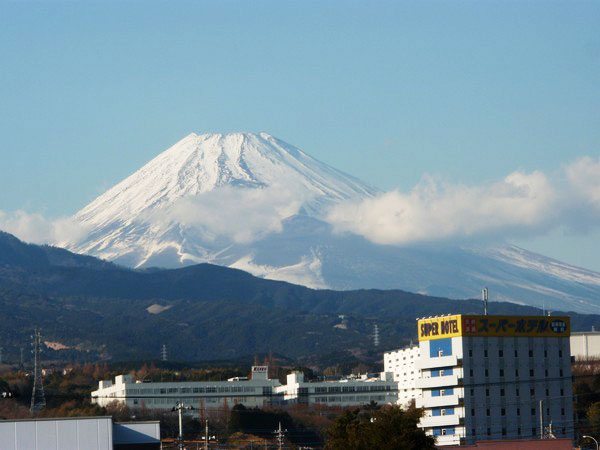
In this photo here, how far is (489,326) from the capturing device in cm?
15388

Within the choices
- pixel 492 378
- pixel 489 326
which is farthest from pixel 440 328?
pixel 492 378

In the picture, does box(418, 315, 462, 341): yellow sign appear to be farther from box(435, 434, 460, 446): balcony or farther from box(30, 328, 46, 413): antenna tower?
box(30, 328, 46, 413): antenna tower

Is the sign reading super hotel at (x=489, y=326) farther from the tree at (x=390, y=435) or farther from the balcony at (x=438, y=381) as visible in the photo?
the tree at (x=390, y=435)

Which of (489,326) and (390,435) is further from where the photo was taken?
(489,326)

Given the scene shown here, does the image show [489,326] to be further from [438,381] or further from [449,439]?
[449,439]

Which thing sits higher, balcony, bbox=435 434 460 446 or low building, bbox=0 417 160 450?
low building, bbox=0 417 160 450

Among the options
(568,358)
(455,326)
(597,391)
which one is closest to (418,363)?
(455,326)

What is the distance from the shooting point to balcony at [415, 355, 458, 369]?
497 feet

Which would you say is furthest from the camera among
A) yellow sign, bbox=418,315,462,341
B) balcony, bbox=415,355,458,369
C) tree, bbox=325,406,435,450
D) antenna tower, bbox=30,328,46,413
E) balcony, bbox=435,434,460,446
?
antenna tower, bbox=30,328,46,413

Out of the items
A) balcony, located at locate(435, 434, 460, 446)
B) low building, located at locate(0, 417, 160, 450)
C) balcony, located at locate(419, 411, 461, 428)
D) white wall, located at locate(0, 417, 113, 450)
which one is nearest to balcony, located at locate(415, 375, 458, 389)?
balcony, located at locate(419, 411, 461, 428)

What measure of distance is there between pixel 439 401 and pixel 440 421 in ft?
7.22

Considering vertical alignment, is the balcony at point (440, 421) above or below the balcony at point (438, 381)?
below

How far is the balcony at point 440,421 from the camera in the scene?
147500 millimetres

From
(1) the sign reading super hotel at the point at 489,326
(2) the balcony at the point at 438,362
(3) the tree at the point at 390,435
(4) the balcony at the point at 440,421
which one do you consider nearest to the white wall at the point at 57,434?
(3) the tree at the point at 390,435
